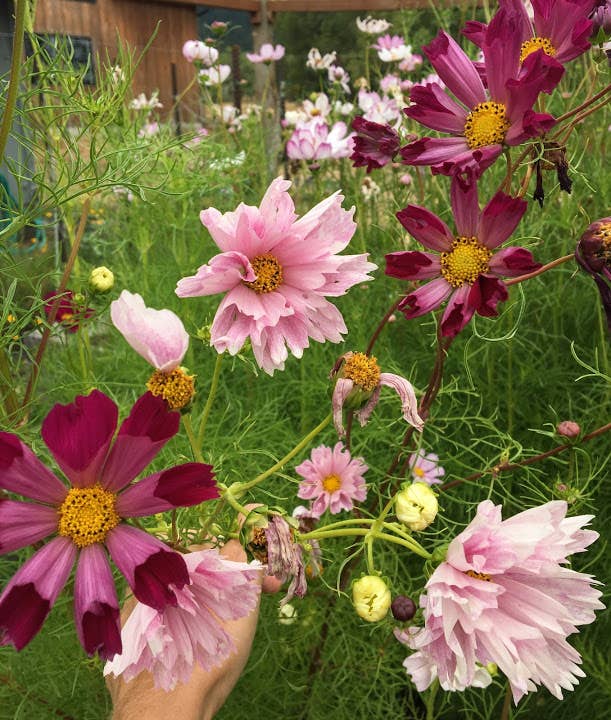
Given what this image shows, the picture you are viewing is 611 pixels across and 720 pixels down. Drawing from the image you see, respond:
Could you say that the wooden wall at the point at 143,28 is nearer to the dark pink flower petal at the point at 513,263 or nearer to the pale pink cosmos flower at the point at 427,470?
the pale pink cosmos flower at the point at 427,470

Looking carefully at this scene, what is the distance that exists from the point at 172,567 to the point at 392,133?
482 millimetres

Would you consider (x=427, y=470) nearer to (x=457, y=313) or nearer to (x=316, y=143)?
(x=457, y=313)

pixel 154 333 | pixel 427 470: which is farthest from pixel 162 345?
pixel 427 470

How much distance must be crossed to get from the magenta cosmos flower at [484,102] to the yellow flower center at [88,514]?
301 millimetres

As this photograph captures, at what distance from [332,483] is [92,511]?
0.42 meters

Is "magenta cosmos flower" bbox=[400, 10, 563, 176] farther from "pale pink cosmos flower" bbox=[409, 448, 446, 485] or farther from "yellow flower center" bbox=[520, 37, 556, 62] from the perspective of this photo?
"pale pink cosmos flower" bbox=[409, 448, 446, 485]

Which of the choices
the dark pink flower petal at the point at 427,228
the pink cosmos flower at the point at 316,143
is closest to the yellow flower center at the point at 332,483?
the dark pink flower petal at the point at 427,228

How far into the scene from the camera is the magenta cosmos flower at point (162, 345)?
410 mm

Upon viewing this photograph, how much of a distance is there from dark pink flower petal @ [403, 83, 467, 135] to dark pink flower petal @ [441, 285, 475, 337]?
13 centimetres

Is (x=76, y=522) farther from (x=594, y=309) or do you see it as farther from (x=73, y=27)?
(x=73, y=27)

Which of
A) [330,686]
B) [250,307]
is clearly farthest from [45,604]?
[330,686]

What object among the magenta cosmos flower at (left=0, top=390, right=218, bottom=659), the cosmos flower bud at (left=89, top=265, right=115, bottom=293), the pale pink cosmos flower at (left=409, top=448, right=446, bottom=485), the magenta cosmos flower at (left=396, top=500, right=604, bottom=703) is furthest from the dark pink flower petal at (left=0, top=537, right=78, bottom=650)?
the pale pink cosmos flower at (left=409, top=448, right=446, bottom=485)

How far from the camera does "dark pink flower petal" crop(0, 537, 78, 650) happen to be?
1.08 feet

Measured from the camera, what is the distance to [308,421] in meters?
1.11
